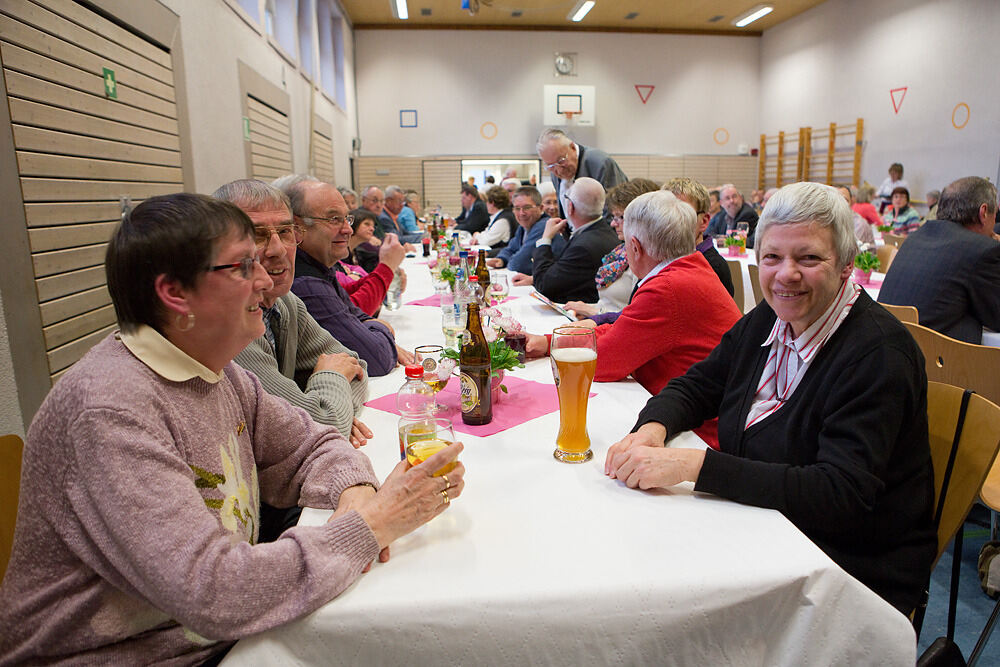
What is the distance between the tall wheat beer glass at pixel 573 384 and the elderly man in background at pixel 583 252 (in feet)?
7.41

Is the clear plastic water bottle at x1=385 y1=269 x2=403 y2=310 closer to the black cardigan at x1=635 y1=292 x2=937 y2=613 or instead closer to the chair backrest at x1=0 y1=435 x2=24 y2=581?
the chair backrest at x1=0 y1=435 x2=24 y2=581

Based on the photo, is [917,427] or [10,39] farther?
[10,39]

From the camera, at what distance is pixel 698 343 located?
1985 mm

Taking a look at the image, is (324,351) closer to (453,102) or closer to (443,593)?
(443,593)

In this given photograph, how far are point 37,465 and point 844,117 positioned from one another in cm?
1349

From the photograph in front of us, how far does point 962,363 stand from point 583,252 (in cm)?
192

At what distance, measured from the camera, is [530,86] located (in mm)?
12992

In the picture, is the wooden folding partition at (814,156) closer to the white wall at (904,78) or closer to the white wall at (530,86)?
the white wall at (904,78)

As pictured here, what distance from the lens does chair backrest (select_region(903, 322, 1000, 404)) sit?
2145 millimetres

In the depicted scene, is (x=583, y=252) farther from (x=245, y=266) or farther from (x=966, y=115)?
(x=966, y=115)

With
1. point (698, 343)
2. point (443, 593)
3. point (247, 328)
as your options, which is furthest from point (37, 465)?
point (698, 343)

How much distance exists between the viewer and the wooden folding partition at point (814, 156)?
11.3m

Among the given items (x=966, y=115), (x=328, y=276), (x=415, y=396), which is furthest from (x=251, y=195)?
(x=966, y=115)

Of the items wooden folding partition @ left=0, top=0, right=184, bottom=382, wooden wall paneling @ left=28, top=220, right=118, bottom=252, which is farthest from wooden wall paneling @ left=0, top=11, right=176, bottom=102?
wooden wall paneling @ left=28, top=220, right=118, bottom=252
